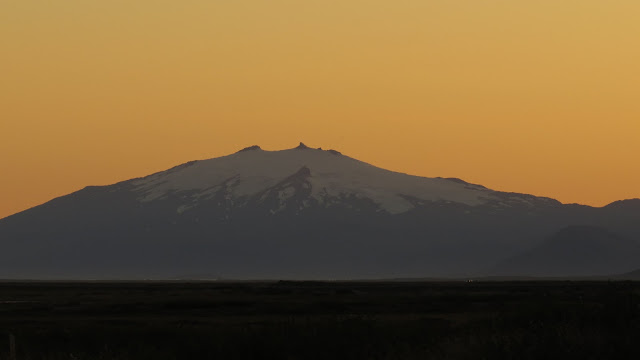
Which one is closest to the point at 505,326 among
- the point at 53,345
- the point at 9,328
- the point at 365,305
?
the point at 53,345

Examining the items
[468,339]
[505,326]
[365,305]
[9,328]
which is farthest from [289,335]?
[365,305]

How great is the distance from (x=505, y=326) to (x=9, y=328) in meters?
27.8

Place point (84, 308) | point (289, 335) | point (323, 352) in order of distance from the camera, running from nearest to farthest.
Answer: point (323, 352)
point (289, 335)
point (84, 308)

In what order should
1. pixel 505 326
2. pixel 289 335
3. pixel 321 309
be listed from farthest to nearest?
pixel 321 309
pixel 505 326
pixel 289 335

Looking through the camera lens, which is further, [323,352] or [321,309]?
[321,309]

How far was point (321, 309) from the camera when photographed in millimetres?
80562

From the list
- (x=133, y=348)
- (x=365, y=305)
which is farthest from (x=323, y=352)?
(x=365, y=305)

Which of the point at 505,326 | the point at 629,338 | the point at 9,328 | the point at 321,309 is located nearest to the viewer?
the point at 629,338

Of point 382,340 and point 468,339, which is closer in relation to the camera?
point 468,339

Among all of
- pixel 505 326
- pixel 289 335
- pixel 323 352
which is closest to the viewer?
pixel 323 352

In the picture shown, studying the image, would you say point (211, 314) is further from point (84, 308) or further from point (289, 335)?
point (289, 335)

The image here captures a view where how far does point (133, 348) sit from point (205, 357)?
3.59 metres

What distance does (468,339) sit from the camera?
33.8m

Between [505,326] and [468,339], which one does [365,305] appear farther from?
[468,339]
